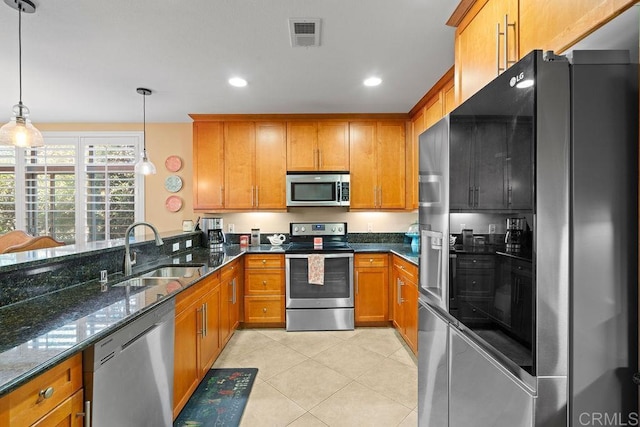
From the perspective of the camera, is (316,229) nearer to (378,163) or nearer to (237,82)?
(378,163)

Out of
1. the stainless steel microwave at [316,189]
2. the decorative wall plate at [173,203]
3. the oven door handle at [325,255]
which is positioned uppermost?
the stainless steel microwave at [316,189]

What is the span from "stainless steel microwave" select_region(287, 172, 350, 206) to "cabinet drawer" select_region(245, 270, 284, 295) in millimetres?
871

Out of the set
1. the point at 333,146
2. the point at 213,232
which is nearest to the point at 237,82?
the point at 333,146

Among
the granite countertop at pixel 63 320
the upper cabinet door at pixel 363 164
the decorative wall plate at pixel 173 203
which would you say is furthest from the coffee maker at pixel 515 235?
the decorative wall plate at pixel 173 203

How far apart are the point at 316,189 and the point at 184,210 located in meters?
1.97

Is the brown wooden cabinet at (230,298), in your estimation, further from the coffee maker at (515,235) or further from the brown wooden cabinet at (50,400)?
the coffee maker at (515,235)

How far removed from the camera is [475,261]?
112cm

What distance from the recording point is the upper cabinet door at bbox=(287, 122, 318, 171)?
383 centimetres

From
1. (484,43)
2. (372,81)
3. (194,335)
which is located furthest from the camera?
(372,81)

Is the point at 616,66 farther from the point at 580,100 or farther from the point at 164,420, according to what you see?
the point at 164,420

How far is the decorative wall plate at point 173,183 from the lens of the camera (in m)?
4.29

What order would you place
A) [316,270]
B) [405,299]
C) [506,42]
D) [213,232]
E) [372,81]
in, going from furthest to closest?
[213,232], [316,270], [405,299], [372,81], [506,42]

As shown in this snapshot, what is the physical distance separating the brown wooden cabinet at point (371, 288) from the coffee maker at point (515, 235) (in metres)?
2.65

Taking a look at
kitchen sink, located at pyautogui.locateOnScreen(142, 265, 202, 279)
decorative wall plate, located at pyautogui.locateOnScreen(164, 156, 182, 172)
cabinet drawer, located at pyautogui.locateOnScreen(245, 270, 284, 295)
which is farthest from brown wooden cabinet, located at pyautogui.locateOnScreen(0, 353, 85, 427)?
decorative wall plate, located at pyautogui.locateOnScreen(164, 156, 182, 172)
